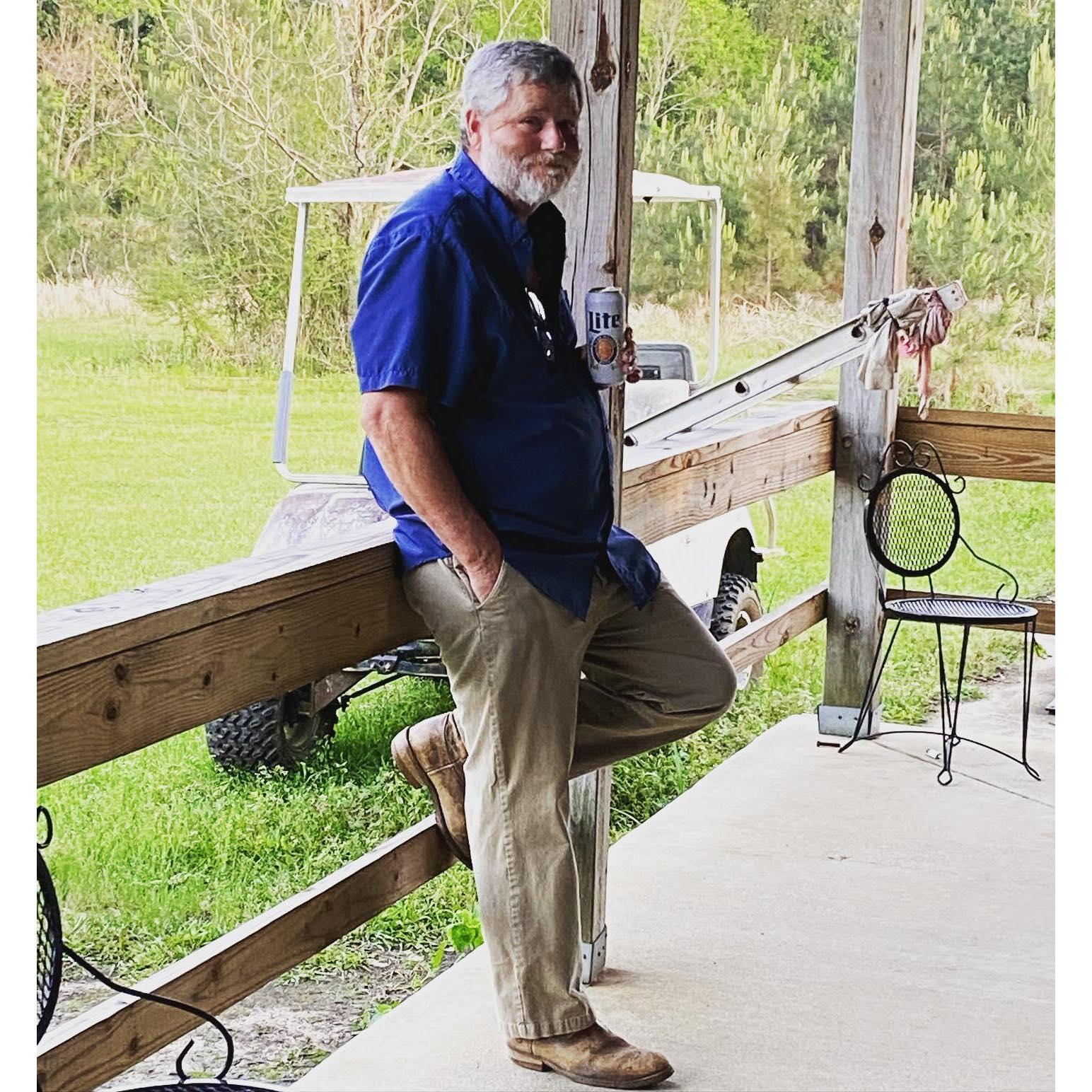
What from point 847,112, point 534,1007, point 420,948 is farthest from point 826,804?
point 847,112

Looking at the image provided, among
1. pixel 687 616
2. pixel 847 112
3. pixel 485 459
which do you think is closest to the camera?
pixel 485 459

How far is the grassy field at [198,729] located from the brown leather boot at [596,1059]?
1754mm

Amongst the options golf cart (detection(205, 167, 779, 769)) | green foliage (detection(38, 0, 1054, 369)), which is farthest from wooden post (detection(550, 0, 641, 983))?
green foliage (detection(38, 0, 1054, 369))

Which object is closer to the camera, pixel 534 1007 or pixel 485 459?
pixel 485 459

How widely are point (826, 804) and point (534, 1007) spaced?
168cm

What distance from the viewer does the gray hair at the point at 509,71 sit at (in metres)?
2.19

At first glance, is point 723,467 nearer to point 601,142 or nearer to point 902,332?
point 902,332

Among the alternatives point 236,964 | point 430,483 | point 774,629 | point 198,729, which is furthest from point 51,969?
point 198,729

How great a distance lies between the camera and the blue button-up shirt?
212 centimetres

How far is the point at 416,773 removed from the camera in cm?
254

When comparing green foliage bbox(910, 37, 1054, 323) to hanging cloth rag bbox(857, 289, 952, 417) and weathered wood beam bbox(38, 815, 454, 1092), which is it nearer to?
hanging cloth rag bbox(857, 289, 952, 417)

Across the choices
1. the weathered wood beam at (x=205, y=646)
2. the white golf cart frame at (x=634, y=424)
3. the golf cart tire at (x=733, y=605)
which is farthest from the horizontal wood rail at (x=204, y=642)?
the golf cart tire at (x=733, y=605)
